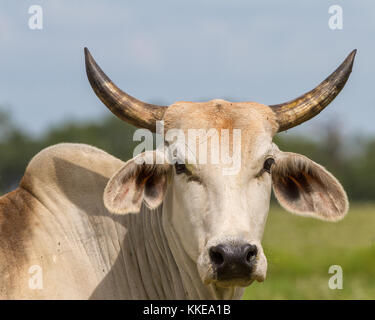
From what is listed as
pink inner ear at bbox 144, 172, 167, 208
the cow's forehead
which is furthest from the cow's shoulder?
the cow's forehead

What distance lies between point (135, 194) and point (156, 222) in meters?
0.46

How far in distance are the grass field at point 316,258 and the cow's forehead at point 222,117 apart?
1.10 m

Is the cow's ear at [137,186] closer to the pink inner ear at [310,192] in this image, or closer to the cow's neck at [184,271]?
the cow's neck at [184,271]

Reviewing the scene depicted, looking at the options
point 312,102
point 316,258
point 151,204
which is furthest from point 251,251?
point 316,258

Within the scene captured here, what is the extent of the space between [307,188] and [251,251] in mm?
1325

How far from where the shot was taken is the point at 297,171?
6133 mm

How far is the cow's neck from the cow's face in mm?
46

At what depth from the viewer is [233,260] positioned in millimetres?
5051

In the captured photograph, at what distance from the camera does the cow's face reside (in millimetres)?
5191

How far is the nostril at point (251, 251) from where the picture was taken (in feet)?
16.7

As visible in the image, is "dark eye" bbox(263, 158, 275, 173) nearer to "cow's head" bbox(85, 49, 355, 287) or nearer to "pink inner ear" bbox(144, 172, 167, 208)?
"cow's head" bbox(85, 49, 355, 287)
